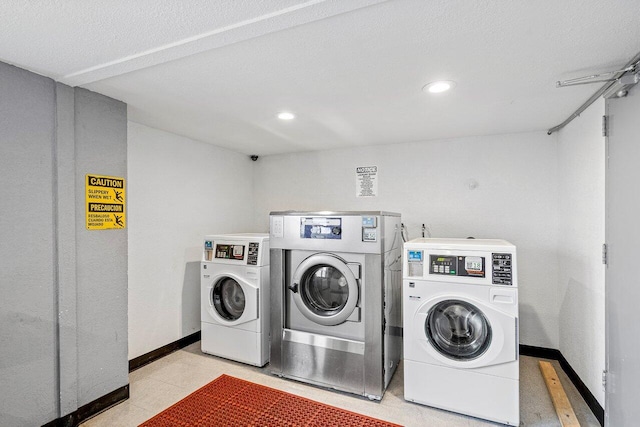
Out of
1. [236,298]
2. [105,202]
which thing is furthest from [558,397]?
[105,202]

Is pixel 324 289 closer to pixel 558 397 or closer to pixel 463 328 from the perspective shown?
pixel 463 328

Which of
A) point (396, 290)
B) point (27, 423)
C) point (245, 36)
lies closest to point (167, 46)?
point (245, 36)

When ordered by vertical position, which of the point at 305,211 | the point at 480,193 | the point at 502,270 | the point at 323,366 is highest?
the point at 480,193

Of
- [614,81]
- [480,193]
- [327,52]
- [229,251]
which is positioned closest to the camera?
[327,52]

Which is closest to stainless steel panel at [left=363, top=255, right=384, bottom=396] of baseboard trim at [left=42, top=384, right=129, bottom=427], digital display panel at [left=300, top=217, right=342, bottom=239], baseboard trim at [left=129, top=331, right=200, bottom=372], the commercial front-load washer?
the commercial front-load washer

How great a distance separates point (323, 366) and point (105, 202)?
209cm

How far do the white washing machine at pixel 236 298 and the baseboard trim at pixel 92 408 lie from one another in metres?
0.88

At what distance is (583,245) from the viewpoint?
2.46 m

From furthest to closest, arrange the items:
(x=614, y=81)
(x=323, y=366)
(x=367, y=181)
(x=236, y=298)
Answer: (x=367, y=181) → (x=236, y=298) → (x=323, y=366) → (x=614, y=81)

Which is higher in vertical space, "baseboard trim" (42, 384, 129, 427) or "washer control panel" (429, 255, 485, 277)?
"washer control panel" (429, 255, 485, 277)

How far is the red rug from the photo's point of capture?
218 centimetres

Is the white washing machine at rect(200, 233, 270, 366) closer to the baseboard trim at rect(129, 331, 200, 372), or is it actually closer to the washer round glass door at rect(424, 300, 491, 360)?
the baseboard trim at rect(129, 331, 200, 372)

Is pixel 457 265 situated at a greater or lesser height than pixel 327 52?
A: lesser

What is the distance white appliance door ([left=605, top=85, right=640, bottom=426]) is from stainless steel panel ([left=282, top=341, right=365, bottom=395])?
1.56 m
